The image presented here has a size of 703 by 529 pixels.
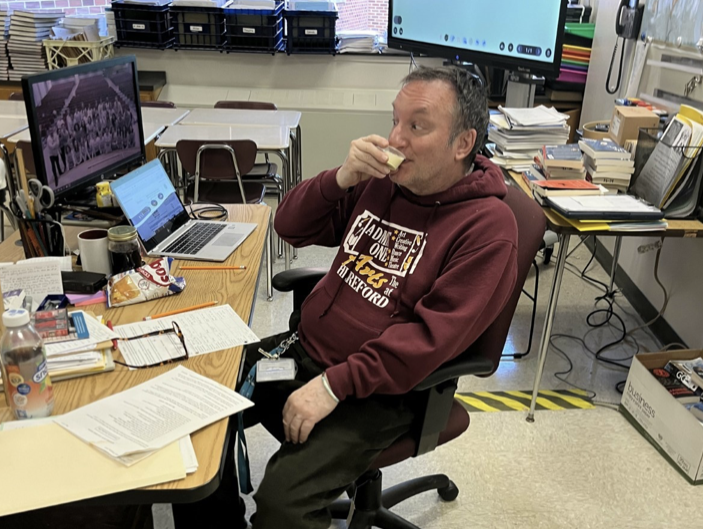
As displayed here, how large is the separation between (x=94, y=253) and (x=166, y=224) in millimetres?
340

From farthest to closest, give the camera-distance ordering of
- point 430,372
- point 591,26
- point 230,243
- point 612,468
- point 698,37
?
point 591,26 < point 698,37 < point 612,468 < point 230,243 < point 430,372

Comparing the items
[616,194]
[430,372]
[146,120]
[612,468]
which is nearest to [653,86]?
[616,194]

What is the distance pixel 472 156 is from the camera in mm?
1522

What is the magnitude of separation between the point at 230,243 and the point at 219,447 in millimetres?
940

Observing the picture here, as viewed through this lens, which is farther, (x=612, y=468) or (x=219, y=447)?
(x=612, y=468)

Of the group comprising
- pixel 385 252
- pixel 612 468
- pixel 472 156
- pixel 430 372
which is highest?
pixel 472 156

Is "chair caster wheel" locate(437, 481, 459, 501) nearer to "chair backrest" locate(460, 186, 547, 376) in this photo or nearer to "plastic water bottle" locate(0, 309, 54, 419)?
"chair backrest" locate(460, 186, 547, 376)

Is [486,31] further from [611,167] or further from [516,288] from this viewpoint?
[516,288]

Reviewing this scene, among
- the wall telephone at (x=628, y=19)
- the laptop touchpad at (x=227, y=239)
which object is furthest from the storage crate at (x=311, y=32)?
the laptop touchpad at (x=227, y=239)

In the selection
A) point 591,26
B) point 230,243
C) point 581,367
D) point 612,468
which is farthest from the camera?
point 591,26

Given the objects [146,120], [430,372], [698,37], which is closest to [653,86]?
[698,37]

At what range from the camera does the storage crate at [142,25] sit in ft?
14.4

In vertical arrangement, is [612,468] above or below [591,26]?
below

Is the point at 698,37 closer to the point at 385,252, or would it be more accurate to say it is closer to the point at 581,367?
the point at 581,367
